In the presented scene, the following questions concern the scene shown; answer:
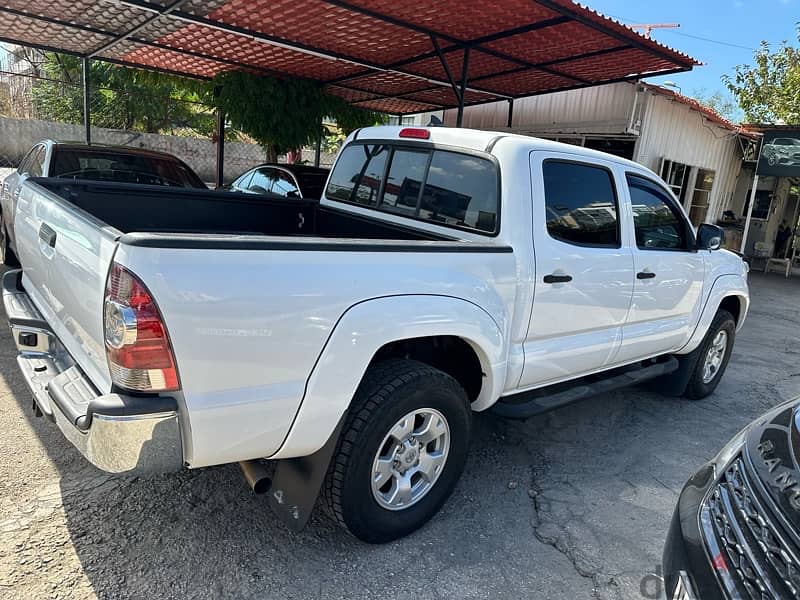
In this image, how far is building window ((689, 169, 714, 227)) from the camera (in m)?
13.7

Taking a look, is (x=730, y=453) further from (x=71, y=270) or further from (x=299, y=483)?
(x=71, y=270)

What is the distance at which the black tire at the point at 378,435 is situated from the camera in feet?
8.34

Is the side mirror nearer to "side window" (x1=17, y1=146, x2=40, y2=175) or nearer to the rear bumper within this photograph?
the rear bumper

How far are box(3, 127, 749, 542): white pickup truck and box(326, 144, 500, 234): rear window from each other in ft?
0.05

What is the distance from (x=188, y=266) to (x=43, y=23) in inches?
311

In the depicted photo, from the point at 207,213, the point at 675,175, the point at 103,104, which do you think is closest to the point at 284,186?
the point at 207,213

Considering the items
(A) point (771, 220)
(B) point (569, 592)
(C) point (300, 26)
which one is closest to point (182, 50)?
(C) point (300, 26)

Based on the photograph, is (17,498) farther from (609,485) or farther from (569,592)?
(609,485)

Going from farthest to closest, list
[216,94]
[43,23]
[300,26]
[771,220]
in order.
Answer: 1. [771,220]
2. [216,94]
3. [43,23]
4. [300,26]

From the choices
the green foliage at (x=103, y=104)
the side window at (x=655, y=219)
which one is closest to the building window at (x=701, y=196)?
the side window at (x=655, y=219)

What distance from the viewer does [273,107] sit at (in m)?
9.77

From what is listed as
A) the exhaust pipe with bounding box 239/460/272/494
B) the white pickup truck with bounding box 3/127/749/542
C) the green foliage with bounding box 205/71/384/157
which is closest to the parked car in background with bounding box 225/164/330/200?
the green foliage with bounding box 205/71/384/157

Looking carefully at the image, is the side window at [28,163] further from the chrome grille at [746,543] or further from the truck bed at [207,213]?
the chrome grille at [746,543]

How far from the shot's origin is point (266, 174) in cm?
861
